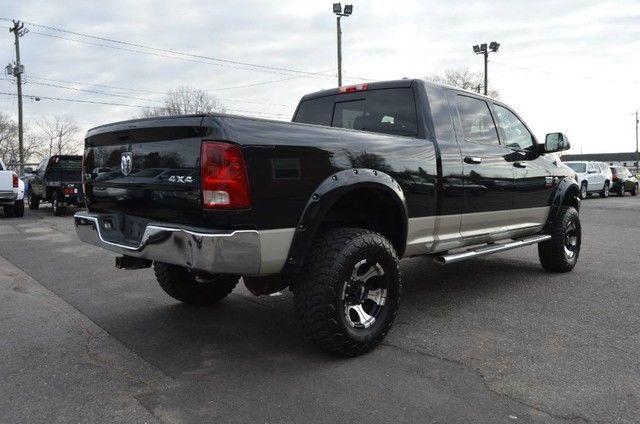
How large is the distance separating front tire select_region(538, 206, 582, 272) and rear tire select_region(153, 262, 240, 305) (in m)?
3.71

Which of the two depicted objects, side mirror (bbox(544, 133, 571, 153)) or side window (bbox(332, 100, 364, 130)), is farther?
side mirror (bbox(544, 133, 571, 153))

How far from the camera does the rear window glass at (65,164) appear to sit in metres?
15.7

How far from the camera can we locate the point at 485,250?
487 cm

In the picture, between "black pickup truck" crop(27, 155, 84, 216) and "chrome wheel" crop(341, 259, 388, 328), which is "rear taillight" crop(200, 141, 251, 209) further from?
"black pickup truck" crop(27, 155, 84, 216)

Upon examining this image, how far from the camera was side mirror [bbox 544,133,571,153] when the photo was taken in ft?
19.1

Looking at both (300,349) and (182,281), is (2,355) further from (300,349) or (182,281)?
(300,349)

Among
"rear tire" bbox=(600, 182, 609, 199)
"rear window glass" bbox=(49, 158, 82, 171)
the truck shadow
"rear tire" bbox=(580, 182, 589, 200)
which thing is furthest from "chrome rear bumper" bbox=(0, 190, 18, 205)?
"rear tire" bbox=(600, 182, 609, 199)

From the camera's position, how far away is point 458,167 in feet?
15.3

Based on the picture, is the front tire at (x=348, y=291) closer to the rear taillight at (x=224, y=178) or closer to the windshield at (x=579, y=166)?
the rear taillight at (x=224, y=178)

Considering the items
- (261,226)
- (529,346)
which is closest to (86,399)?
(261,226)

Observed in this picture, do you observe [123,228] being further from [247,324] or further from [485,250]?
[485,250]

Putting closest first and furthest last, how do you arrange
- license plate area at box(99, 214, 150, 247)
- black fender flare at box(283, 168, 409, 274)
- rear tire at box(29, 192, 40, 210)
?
black fender flare at box(283, 168, 409, 274) < license plate area at box(99, 214, 150, 247) < rear tire at box(29, 192, 40, 210)

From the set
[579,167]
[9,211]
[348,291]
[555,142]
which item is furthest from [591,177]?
[348,291]

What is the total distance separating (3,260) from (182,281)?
14.8 feet
